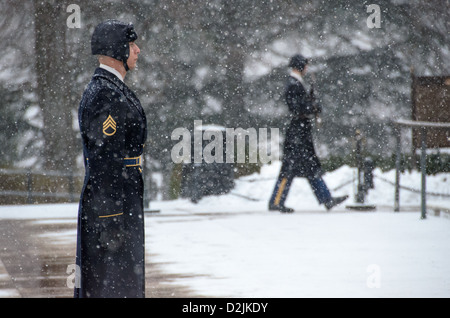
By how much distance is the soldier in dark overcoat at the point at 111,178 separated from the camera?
149 inches

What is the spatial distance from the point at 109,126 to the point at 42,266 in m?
3.44

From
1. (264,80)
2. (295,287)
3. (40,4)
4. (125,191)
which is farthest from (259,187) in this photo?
(125,191)

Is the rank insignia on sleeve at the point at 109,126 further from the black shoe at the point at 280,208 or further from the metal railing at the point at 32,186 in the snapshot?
the metal railing at the point at 32,186

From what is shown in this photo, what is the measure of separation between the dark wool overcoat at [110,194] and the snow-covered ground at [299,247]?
1.60 metres

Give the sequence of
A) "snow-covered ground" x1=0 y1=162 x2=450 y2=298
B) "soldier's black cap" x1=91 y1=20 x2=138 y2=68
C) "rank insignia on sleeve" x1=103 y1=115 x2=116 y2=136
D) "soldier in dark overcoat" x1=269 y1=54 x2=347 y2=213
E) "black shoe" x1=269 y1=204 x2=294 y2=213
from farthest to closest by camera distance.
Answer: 1. "black shoe" x1=269 y1=204 x2=294 y2=213
2. "soldier in dark overcoat" x1=269 y1=54 x2=347 y2=213
3. "snow-covered ground" x1=0 y1=162 x2=450 y2=298
4. "soldier's black cap" x1=91 y1=20 x2=138 y2=68
5. "rank insignia on sleeve" x1=103 y1=115 x2=116 y2=136

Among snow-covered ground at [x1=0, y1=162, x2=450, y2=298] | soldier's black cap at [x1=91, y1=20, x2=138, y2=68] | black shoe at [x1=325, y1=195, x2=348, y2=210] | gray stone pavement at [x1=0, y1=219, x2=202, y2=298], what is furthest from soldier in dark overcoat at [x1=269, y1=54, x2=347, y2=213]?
soldier's black cap at [x1=91, y1=20, x2=138, y2=68]

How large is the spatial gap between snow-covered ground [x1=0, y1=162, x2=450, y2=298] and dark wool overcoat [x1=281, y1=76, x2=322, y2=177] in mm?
669

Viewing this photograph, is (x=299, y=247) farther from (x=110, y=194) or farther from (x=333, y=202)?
(x=110, y=194)

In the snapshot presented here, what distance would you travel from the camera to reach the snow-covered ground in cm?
581

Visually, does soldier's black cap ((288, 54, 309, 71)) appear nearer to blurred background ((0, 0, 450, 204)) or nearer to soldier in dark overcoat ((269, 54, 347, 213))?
soldier in dark overcoat ((269, 54, 347, 213))

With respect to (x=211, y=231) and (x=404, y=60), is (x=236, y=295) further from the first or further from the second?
(x=404, y=60)

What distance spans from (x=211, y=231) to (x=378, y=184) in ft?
19.6

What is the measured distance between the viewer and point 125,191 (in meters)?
3.95

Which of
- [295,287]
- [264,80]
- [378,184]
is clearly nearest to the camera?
[295,287]
